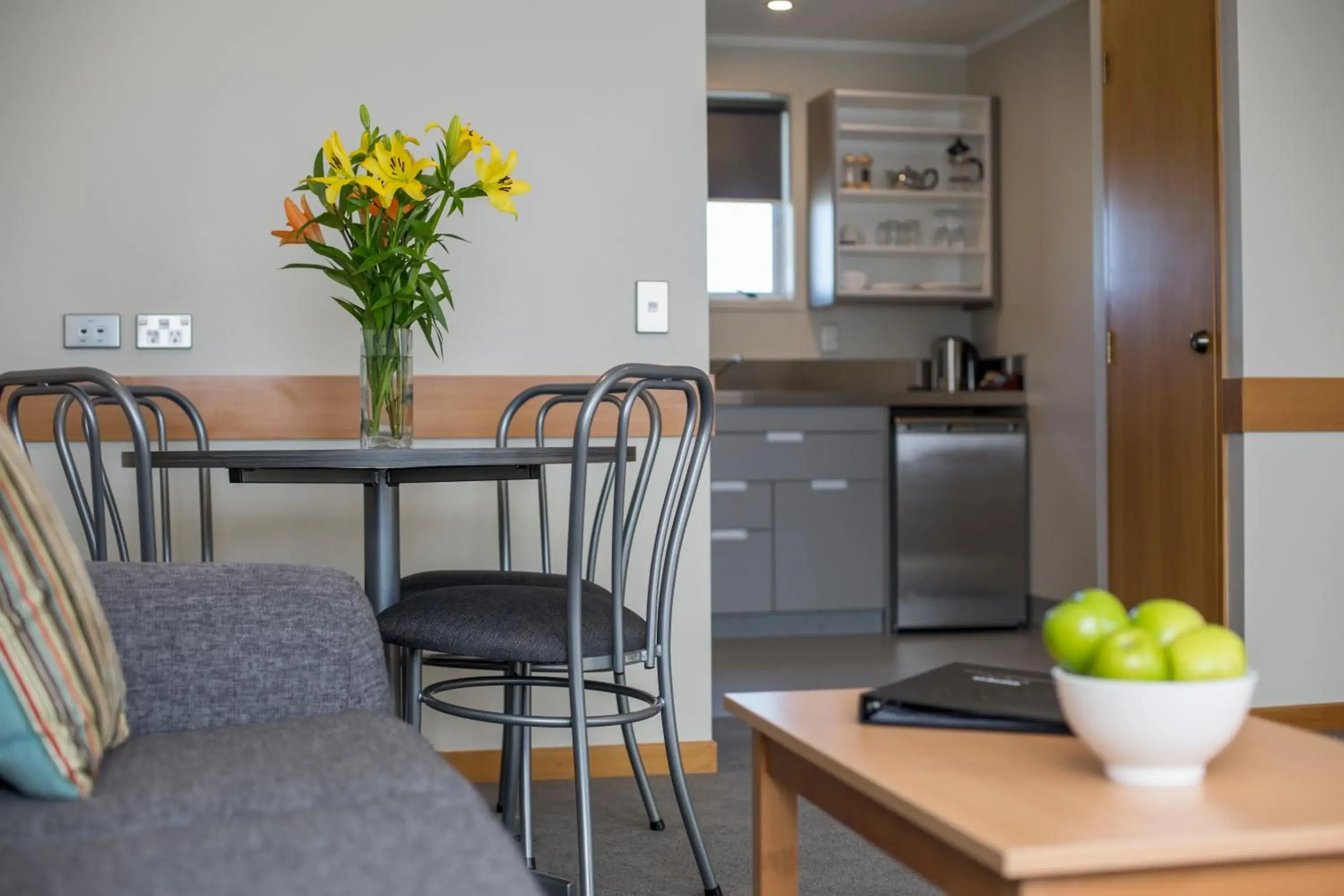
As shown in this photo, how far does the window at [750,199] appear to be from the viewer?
6.23 meters

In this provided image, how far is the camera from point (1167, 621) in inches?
44.2

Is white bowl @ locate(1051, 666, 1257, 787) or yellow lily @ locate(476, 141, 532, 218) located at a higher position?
yellow lily @ locate(476, 141, 532, 218)

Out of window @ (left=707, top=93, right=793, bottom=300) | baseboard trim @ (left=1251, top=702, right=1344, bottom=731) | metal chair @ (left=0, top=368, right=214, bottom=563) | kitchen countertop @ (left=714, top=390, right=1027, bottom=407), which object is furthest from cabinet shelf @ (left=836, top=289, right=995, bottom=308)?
metal chair @ (left=0, top=368, right=214, bottom=563)

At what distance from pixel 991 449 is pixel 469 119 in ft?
10.3

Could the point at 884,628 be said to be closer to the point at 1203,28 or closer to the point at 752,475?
the point at 752,475

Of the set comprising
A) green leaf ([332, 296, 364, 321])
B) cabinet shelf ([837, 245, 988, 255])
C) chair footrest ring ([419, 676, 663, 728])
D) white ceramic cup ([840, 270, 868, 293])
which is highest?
cabinet shelf ([837, 245, 988, 255])

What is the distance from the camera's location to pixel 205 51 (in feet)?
10.1

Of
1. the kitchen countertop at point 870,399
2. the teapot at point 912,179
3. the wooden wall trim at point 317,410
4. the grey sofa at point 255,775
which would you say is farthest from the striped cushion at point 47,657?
the teapot at point 912,179

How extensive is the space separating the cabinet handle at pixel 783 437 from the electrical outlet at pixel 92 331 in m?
2.89

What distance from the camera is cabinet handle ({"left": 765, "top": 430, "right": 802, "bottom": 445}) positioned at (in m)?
5.46

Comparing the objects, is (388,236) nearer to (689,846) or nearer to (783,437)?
(689,846)

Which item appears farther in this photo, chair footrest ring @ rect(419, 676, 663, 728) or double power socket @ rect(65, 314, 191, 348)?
double power socket @ rect(65, 314, 191, 348)

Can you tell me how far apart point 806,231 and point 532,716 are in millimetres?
4335

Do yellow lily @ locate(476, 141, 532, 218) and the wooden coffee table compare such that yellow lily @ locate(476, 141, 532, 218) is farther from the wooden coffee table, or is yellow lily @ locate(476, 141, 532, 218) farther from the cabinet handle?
the cabinet handle
